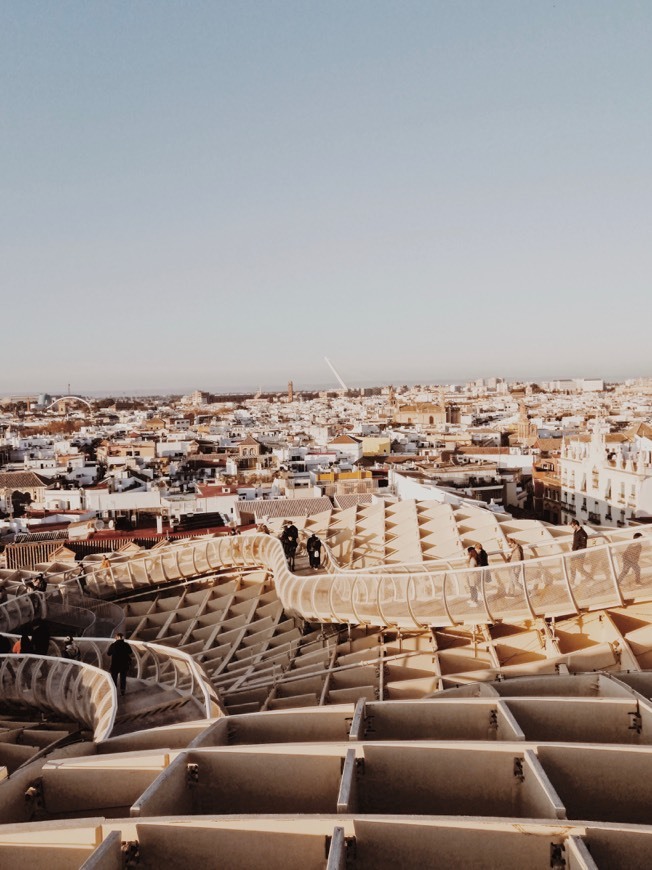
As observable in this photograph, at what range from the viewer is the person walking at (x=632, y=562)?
8.33 m

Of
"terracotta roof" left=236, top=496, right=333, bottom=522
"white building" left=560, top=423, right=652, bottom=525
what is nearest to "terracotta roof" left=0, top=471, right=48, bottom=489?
"terracotta roof" left=236, top=496, right=333, bottom=522

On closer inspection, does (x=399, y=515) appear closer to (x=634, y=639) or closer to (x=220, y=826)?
(x=634, y=639)

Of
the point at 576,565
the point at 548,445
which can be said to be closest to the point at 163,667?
the point at 576,565

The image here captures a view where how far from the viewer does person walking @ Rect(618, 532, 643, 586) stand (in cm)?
833

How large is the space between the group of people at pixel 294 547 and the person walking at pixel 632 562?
652 cm

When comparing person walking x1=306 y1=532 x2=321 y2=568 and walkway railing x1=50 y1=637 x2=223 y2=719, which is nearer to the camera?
walkway railing x1=50 y1=637 x2=223 y2=719

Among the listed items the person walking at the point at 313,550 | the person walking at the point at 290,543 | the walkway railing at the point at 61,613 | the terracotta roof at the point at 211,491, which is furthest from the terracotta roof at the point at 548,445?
the walkway railing at the point at 61,613

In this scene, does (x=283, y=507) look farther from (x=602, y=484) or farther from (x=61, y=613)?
(x=602, y=484)

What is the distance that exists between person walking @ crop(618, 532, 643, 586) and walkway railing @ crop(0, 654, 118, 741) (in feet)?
20.2

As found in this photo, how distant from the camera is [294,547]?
14359 mm

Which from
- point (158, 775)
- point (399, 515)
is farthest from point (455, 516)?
point (158, 775)

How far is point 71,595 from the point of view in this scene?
15.0 meters

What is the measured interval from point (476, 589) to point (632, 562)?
199cm

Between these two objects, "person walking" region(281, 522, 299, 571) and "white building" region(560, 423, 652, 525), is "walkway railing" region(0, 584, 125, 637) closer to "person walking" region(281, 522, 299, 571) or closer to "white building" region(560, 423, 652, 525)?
"person walking" region(281, 522, 299, 571)
